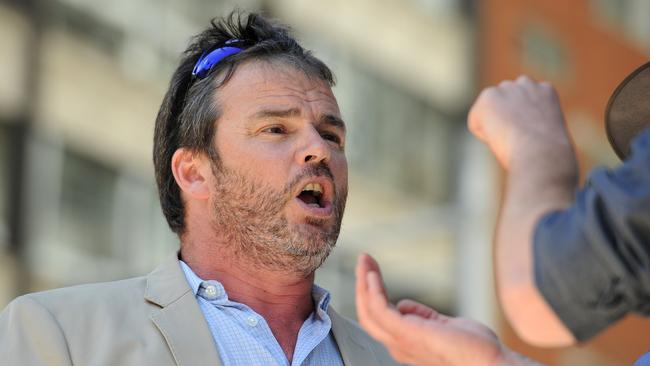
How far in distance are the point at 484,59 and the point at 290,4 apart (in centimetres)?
391

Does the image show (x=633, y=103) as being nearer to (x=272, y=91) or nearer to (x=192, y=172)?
(x=272, y=91)

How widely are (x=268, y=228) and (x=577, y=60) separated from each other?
664 inches

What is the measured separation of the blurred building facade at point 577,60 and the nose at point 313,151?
45.2 feet

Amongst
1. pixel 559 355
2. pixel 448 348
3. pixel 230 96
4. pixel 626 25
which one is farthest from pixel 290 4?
pixel 448 348

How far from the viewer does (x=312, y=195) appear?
144 inches

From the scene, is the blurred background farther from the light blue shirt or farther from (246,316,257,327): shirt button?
(246,316,257,327): shirt button

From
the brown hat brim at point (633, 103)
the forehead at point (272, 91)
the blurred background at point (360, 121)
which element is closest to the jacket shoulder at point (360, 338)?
the forehead at point (272, 91)

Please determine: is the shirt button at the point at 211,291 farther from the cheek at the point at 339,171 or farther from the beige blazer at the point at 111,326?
the cheek at the point at 339,171

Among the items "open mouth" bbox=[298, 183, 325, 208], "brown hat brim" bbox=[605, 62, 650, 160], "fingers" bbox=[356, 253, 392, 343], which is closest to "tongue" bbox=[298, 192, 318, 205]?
"open mouth" bbox=[298, 183, 325, 208]

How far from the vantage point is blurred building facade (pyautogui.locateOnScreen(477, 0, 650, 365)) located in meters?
18.1

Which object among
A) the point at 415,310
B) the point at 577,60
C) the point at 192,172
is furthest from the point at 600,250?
the point at 577,60

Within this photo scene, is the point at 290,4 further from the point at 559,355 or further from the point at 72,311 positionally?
the point at 72,311

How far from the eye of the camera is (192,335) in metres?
3.32

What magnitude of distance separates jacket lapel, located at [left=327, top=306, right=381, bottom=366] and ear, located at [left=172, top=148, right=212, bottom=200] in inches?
20.4
